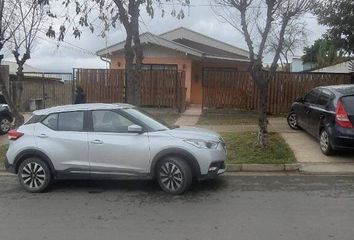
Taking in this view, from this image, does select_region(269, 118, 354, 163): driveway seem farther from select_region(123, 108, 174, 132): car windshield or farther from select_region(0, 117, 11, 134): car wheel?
select_region(0, 117, 11, 134): car wheel

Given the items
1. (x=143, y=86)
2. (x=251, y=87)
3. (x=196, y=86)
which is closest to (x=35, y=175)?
(x=143, y=86)

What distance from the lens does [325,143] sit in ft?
36.3

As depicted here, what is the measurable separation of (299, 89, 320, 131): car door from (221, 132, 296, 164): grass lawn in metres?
0.83

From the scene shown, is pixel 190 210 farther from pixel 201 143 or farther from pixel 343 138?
pixel 343 138

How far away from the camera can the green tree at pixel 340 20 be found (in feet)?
57.8

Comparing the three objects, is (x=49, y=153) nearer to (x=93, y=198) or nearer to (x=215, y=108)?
(x=93, y=198)

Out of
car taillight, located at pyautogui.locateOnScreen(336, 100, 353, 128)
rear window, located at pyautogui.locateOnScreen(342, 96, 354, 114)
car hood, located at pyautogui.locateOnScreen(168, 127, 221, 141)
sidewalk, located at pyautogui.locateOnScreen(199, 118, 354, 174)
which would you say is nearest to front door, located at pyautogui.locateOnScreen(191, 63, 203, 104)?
sidewalk, located at pyautogui.locateOnScreen(199, 118, 354, 174)

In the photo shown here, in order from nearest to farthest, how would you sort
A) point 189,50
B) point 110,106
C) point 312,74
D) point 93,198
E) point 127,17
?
1. point 93,198
2. point 110,106
3. point 127,17
4. point 312,74
5. point 189,50

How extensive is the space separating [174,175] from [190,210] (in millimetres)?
1100

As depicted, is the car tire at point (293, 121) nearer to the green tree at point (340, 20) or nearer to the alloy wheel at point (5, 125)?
the green tree at point (340, 20)

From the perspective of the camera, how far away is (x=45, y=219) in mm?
6816

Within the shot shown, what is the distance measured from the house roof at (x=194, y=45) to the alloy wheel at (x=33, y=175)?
15.7 metres

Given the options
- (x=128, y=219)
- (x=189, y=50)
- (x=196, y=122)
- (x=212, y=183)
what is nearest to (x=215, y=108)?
(x=196, y=122)

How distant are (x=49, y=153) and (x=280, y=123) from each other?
961 centimetres
